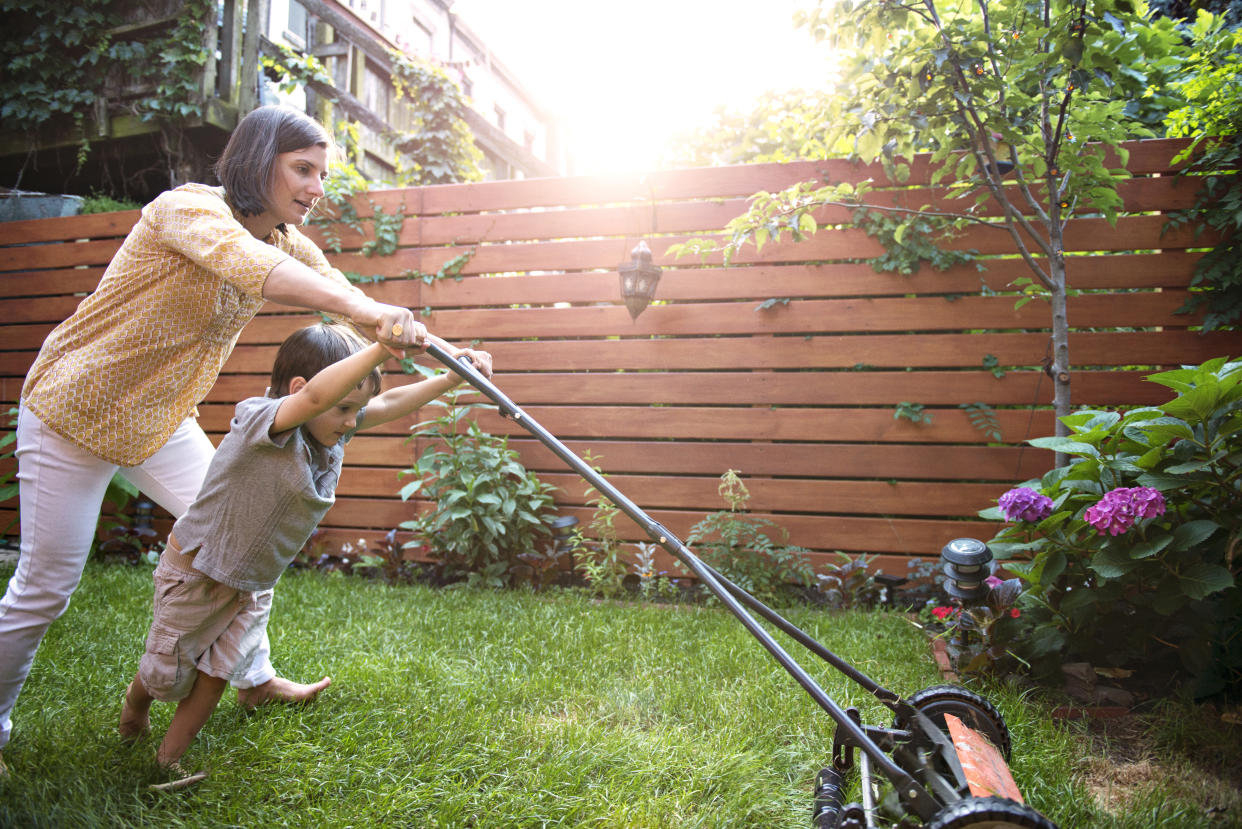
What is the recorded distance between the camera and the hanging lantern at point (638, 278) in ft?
13.4

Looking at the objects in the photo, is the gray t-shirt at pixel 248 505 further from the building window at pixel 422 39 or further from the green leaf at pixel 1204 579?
the building window at pixel 422 39

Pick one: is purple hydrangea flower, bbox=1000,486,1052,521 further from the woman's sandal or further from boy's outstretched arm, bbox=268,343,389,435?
the woman's sandal

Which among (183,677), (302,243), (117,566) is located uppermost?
(302,243)

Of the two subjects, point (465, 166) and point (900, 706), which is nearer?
point (900, 706)

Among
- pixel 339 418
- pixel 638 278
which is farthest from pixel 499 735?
pixel 638 278

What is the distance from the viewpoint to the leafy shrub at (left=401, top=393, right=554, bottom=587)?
4223mm

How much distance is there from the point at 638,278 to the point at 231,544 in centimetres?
260

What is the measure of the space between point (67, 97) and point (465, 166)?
3158mm

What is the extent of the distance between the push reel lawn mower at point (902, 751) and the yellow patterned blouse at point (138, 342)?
70 centimetres

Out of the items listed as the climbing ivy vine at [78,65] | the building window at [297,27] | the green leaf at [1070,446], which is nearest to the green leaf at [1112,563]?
the green leaf at [1070,446]

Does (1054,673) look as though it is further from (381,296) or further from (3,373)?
(3,373)

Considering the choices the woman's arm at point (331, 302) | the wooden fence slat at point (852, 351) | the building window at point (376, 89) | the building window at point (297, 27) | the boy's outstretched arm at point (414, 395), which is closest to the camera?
the woman's arm at point (331, 302)

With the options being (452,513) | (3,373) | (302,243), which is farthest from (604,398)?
(3,373)

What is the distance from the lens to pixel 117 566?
4.55 m
